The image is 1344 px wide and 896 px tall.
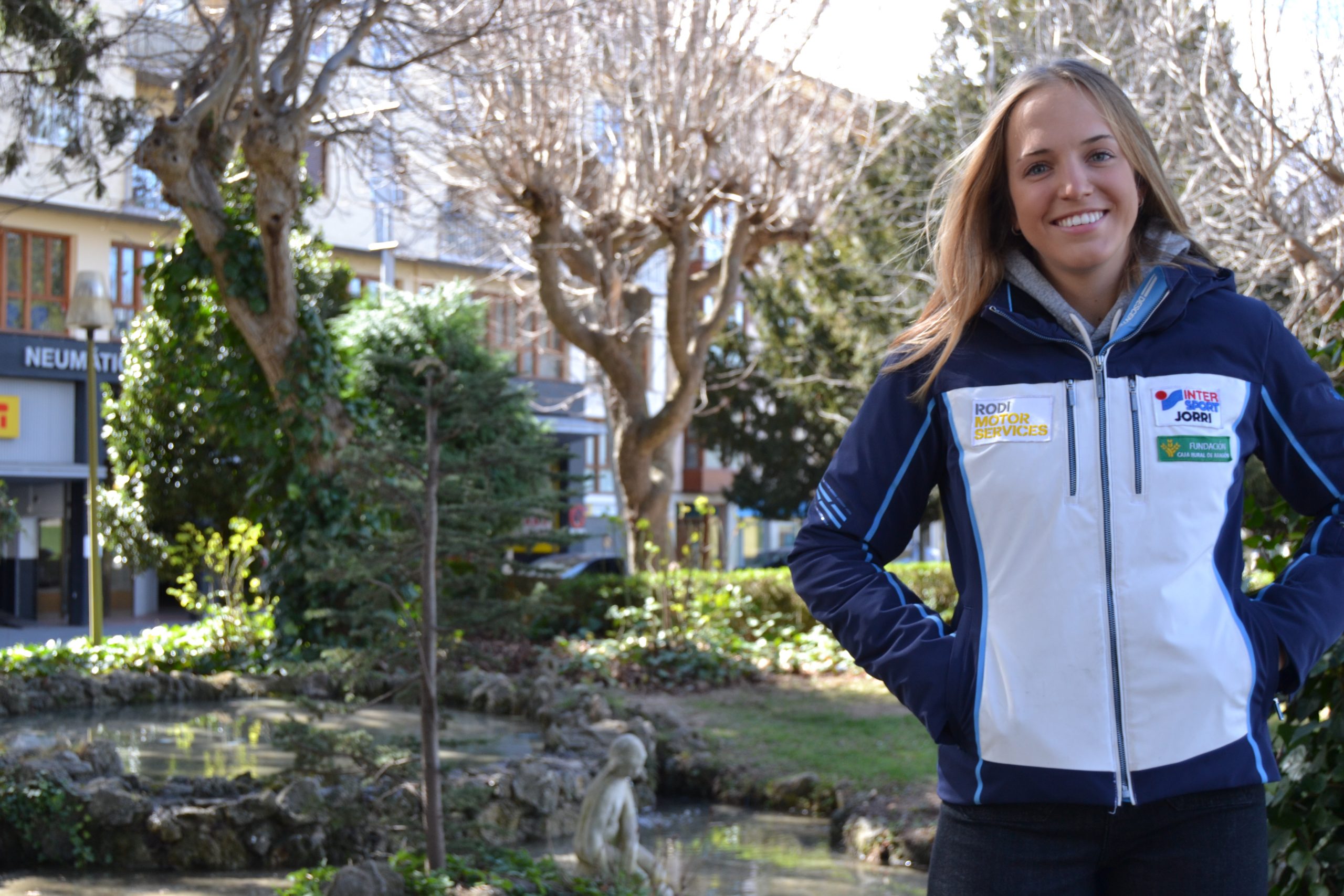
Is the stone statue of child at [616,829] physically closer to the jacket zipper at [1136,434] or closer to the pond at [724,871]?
the pond at [724,871]

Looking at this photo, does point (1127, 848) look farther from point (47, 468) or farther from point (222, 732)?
point (47, 468)

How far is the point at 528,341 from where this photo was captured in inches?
1196

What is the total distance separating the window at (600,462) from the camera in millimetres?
37750

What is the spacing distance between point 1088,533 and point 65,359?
27050 mm

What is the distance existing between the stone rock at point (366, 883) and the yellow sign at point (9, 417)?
23.0 meters

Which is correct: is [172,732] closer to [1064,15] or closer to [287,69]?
[287,69]

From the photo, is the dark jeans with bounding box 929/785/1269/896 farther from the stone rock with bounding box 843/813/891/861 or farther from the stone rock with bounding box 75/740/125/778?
the stone rock with bounding box 75/740/125/778

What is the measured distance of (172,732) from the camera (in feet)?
33.9

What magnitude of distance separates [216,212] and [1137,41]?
831 centimetres

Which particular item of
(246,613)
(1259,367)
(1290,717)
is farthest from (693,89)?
(1259,367)

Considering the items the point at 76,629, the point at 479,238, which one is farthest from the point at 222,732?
the point at 76,629

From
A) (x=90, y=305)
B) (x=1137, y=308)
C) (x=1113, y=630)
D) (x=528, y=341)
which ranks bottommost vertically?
(x=1113, y=630)

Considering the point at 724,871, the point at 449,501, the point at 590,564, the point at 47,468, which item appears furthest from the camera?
the point at 47,468

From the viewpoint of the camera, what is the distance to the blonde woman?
163cm
